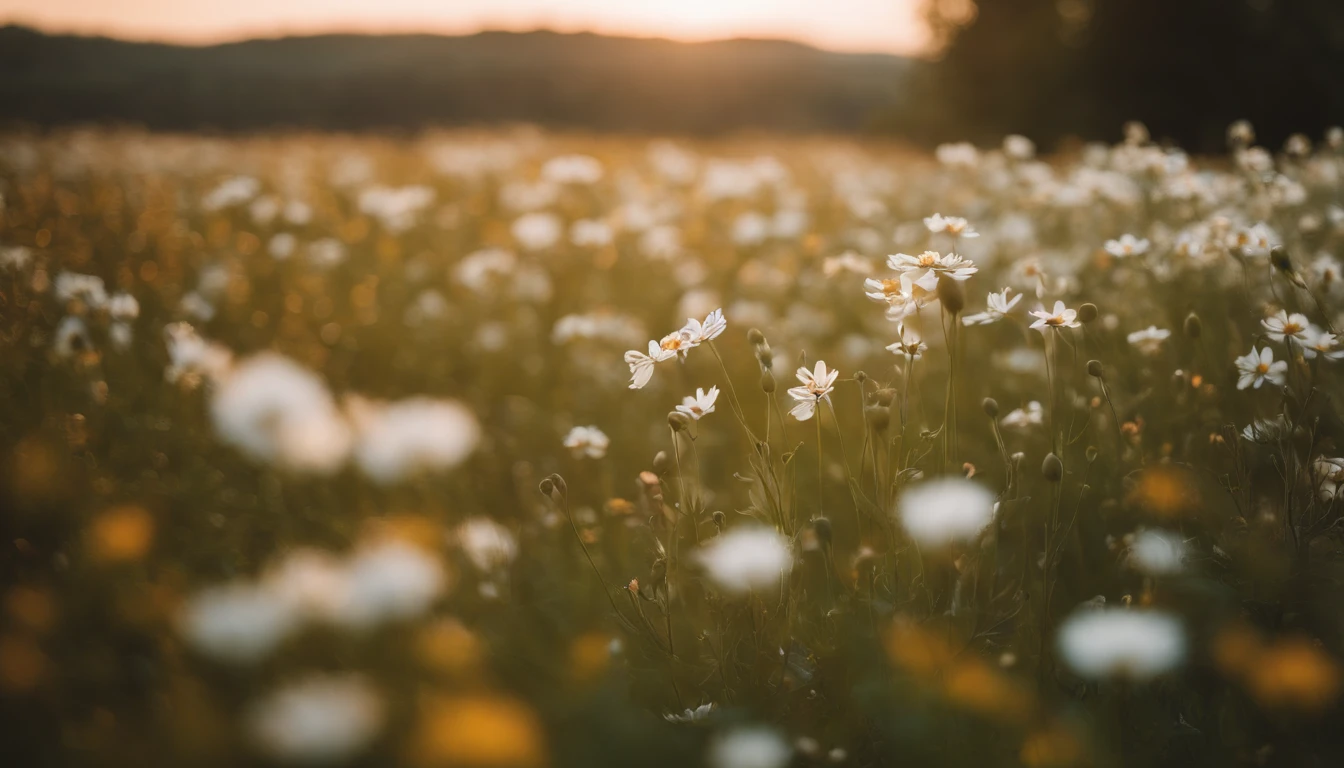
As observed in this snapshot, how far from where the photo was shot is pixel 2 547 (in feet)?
4.72

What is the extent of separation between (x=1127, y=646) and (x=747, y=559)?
1.44 feet

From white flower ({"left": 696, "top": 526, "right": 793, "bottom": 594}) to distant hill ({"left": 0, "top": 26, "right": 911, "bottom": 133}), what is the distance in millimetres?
24291

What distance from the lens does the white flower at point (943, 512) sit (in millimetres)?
991

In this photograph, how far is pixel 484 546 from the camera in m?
1.47

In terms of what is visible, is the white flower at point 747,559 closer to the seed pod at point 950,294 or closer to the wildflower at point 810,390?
the wildflower at point 810,390

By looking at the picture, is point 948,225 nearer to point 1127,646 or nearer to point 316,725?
point 1127,646

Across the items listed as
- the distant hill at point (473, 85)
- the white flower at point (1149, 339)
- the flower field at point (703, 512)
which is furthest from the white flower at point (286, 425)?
the distant hill at point (473, 85)

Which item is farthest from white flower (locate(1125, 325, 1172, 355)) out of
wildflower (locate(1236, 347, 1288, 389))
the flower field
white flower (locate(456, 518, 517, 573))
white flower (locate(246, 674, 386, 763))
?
white flower (locate(246, 674, 386, 763))

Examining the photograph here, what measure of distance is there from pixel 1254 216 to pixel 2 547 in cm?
340

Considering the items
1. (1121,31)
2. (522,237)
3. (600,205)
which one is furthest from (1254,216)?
(1121,31)

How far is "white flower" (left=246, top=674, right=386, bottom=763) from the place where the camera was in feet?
2.15

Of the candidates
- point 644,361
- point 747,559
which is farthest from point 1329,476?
point 644,361

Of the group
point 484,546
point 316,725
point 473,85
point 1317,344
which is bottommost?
point 316,725

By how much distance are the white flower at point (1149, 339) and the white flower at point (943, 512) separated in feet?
2.02
